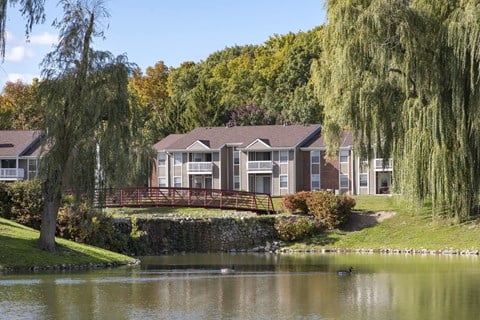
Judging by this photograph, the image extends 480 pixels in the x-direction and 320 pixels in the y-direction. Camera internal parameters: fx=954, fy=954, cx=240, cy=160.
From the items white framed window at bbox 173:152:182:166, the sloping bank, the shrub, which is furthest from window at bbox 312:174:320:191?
the sloping bank

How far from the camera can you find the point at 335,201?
59406 mm

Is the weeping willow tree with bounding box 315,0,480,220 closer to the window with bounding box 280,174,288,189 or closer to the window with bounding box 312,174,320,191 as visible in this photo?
the window with bounding box 312,174,320,191

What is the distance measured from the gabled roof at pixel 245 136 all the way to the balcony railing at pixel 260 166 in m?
1.56

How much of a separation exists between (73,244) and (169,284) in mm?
10870

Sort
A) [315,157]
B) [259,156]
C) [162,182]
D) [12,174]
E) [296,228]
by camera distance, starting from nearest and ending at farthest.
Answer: [296,228]
[315,157]
[259,156]
[12,174]
[162,182]

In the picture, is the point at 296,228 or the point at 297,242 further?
the point at 296,228

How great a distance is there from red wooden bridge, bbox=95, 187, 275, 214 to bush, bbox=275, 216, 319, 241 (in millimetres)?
4977

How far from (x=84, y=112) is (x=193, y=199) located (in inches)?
1112

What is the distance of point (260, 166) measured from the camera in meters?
79.8

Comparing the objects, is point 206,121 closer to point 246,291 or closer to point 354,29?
point 354,29

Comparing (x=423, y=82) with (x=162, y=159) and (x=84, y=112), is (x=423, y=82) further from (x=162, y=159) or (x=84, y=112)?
(x=162, y=159)

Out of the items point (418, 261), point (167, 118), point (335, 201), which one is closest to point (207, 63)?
point (167, 118)

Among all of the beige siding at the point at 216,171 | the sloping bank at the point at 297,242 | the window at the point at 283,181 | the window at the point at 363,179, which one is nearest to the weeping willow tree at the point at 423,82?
the sloping bank at the point at 297,242

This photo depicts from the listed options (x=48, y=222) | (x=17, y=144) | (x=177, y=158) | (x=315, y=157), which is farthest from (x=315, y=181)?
(x=48, y=222)
